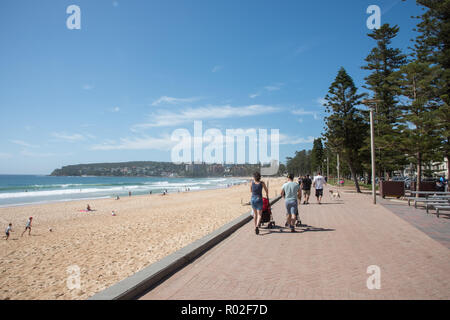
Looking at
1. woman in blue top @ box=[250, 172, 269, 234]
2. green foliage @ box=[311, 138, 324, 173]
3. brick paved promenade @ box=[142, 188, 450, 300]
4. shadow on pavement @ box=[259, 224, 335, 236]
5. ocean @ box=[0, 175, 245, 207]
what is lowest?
ocean @ box=[0, 175, 245, 207]

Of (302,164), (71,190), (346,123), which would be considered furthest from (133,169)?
(346,123)

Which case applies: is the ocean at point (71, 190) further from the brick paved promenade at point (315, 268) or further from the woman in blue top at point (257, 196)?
the brick paved promenade at point (315, 268)

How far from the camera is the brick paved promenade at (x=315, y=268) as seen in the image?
3580mm

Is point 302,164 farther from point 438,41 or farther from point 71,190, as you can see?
point 438,41

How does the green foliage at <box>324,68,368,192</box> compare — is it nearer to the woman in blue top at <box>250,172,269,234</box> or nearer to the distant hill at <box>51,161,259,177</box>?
the woman in blue top at <box>250,172,269,234</box>

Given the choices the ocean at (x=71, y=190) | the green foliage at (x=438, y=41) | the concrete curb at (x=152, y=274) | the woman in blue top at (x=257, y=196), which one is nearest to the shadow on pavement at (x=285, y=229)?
the woman in blue top at (x=257, y=196)

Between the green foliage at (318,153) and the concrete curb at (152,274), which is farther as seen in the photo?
the green foliage at (318,153)

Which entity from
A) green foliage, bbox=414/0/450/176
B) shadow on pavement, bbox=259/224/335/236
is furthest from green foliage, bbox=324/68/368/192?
shadow on pavement, bbox=259/224/335/236

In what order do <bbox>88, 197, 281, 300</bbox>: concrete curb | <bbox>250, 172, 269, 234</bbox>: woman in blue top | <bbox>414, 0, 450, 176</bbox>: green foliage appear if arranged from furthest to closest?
<bbox>414, 0, 450, 176</bbox>: green foliage < <bbox>250, 172, 269, 234</bbox>: woman in blue top < <bbox>88, 197, 281, 300</bbox>: concrete curb

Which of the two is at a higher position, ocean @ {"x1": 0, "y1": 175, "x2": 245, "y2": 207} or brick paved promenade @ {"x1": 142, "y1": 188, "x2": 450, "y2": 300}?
brick paved promenade @ {"x1": 142, "y1": 188, "x2": 450, "y2": 300}

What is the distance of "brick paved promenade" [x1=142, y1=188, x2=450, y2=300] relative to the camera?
358 cm

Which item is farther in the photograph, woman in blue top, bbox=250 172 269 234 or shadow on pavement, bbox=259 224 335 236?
shadow on pavement, bbox=259 224 335 236
